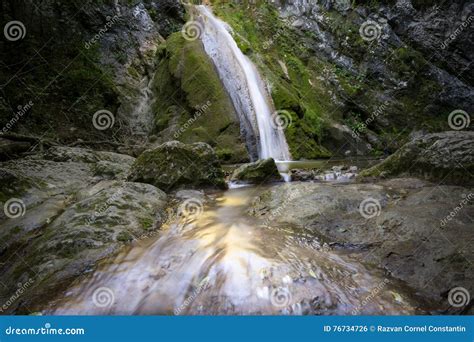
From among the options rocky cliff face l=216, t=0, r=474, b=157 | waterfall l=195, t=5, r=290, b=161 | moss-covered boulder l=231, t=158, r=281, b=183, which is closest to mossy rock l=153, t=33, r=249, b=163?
waterfall l=195, t=5, r=290, b=161

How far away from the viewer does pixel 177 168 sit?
6398 mm

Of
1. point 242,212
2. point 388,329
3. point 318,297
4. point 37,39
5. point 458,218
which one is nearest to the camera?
point 388,329

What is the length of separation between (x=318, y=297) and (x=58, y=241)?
272 centimetres

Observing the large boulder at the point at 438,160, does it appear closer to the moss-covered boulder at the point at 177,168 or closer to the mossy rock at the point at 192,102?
the moss-covered boulder at the point at 177,168

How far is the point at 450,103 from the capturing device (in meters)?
17.8

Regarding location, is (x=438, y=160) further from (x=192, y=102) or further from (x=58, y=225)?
(x=192, y=102)

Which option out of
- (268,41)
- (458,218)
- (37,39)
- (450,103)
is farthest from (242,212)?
(450,103)

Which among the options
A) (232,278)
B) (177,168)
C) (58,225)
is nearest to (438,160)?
(232,278)

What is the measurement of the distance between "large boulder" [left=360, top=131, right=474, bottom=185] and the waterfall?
529cm

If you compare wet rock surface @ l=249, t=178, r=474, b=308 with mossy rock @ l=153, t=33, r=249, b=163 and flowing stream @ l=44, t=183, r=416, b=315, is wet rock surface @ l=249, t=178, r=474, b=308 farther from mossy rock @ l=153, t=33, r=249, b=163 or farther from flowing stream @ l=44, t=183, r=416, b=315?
mossy rock @ l=153, t=33, r=249, b=163

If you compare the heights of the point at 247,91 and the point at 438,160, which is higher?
the point at 247,91

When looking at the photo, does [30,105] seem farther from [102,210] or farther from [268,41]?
[268,41]

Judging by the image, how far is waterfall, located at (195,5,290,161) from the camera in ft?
37.3

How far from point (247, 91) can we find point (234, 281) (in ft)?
33.3
